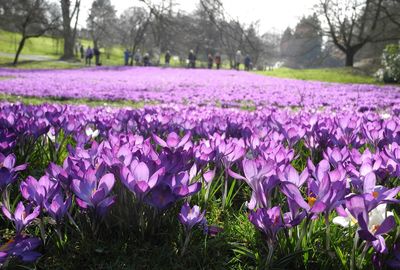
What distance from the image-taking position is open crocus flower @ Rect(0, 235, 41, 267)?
127 centimetres

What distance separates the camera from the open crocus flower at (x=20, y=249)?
127 cm

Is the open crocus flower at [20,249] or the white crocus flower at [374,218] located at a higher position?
the white crocus flower at [374,218]

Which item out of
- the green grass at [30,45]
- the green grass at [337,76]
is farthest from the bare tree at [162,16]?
the green grass at [30,45]

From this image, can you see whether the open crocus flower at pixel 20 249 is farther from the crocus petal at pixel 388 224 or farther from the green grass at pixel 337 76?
the green grass at pixel 337 76

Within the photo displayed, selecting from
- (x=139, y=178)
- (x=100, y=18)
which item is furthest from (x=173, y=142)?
(x=100, y=18)

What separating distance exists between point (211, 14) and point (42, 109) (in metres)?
1.76

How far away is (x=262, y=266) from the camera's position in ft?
4.58

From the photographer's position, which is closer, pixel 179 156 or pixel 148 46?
pixel 179 156

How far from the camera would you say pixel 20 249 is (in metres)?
1.31

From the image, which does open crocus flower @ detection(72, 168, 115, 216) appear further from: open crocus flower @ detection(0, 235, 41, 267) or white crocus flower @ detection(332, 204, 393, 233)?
white crocus flower @ detection(332, 204, 393, 233)

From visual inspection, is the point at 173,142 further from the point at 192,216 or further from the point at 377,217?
the point at 377,217

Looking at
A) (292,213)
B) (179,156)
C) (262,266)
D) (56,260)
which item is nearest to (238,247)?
(262,266)

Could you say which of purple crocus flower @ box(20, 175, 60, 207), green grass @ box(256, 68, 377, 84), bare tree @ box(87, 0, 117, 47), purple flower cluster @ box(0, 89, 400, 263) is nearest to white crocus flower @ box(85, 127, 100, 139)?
purple flower cluster @ box(0, 89, 400, 263)

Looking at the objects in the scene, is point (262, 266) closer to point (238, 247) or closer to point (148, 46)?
point (238, 247)
